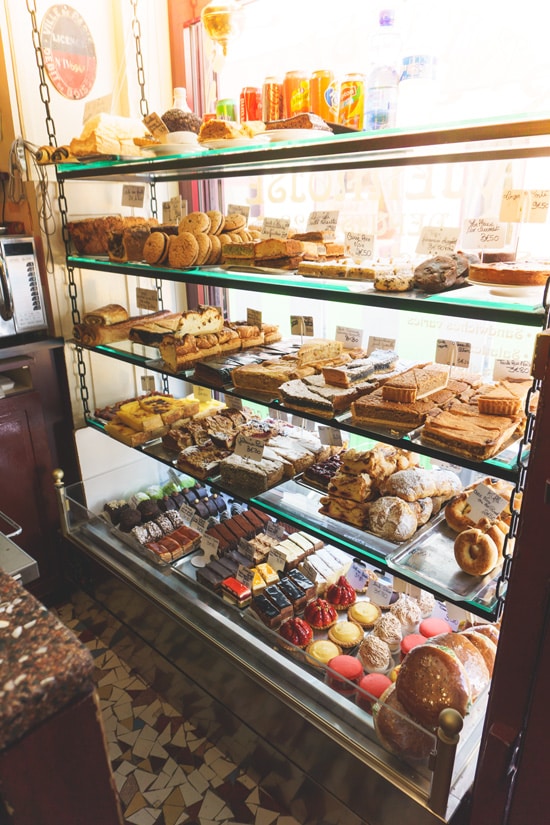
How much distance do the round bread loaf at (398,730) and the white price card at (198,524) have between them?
1287 mm

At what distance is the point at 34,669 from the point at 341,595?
6.00ft

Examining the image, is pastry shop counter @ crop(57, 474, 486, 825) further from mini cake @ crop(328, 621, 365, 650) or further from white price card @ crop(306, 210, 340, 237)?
white price card @ crop(306, 210, 340, 237)

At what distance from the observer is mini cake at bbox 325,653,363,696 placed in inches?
77.7

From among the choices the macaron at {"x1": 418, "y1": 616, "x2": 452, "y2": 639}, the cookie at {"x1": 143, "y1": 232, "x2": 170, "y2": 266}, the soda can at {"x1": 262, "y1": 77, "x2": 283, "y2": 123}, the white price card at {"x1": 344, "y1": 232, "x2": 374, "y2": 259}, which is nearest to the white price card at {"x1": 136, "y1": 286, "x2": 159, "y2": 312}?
the cookie at {"x1": 143, "y1": 232, "x2": 170, "y2": 266}

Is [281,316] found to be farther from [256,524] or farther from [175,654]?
[175,654]

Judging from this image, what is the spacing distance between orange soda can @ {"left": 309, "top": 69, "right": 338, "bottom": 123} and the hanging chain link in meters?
1.47

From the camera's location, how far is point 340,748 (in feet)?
6.25

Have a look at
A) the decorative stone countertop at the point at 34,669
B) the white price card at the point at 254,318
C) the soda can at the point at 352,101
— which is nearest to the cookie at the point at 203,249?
the white price card at the point at 254,318

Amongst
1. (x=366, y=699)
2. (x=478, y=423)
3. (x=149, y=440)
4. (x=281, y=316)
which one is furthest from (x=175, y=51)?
(x=366, y=699)

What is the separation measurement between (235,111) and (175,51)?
1.01m

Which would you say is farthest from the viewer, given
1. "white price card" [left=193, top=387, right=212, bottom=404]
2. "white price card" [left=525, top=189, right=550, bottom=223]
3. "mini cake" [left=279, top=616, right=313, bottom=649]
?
"white price card" [left=193, top=387, right=212, bottom=404]

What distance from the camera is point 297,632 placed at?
2.26 m

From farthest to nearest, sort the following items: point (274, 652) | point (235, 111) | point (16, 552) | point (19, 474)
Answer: point (19, 474), point (235, 111), point (274, 652), point (16, 552)

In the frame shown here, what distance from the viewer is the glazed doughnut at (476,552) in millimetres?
1688
